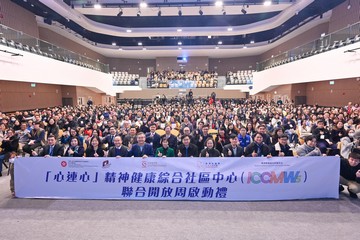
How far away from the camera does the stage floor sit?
3725 mm

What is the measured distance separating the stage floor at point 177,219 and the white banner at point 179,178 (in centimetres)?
18

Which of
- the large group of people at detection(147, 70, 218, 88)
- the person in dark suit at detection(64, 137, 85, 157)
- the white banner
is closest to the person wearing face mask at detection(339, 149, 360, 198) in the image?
the white banner

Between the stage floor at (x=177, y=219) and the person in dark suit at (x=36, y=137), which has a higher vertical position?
the person in dark suit at (x=36, y=137)

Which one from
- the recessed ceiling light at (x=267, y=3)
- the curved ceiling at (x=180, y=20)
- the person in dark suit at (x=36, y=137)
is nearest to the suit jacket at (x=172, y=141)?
the person in dark suit at (x=36, y=137)

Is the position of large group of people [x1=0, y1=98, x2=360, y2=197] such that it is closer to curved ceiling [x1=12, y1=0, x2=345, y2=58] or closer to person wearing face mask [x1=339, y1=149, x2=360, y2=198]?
person wearing face mask [x1=339, y1=149, x2=360, y2=198]

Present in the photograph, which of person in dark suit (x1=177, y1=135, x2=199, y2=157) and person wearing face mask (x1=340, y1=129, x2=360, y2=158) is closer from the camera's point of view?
person in dark suit (x1=177, y1=135, x2=199, y2=157)

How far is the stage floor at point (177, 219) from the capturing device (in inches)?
147

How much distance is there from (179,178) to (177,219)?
94 cm

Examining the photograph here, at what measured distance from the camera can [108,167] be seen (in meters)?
5.02

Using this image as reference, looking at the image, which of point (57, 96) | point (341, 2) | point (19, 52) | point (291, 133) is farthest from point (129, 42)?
point (291, 133)

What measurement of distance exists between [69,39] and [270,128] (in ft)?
71.1

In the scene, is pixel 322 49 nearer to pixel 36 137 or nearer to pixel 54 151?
pixel 54 151

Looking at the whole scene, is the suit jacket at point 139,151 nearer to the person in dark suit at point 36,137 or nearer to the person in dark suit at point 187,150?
the person in dark suit at point 187,150

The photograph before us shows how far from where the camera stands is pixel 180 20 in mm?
22359
